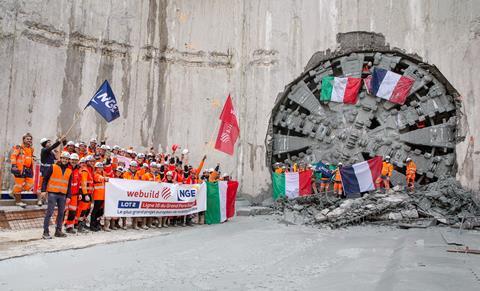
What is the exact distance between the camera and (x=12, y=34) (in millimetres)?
12258

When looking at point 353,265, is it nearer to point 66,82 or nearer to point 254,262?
point 254,262

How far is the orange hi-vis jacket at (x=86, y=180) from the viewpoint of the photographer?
8.10m

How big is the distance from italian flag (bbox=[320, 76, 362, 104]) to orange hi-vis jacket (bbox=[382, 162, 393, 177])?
229 cm

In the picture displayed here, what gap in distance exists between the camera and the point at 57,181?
749cm

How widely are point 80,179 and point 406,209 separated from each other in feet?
23.9

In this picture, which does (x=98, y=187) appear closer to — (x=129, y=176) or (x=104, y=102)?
(x=129, y=176)

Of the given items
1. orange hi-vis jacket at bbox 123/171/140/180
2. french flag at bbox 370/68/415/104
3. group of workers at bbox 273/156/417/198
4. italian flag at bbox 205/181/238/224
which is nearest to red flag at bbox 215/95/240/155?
italian flag at bbox 205/181/238/224

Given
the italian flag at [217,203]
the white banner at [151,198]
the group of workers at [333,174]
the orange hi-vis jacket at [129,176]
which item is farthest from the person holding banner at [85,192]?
the group of workers at [333,174]

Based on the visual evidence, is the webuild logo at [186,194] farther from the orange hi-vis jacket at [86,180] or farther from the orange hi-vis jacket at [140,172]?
the orange hi-vis jacket at [86,180]

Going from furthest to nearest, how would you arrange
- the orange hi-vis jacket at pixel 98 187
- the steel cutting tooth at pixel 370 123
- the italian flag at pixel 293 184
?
the italian flag at pixel 293 184
the steel cutting tooth at pixel 370 123
the orange hi-vis jacket at pixel 98 187

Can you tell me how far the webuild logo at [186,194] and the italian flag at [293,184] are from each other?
3850 mm

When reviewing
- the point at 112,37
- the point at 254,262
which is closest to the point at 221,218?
the point at 254,262

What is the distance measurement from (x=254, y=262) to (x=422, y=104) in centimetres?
925

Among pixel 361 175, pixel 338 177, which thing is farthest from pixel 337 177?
pixel 361 175
